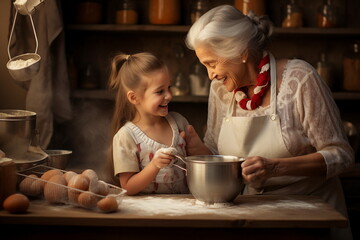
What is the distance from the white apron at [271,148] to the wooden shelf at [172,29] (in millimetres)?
1105

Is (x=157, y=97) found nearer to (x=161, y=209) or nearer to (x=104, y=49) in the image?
(x=161, y=209)

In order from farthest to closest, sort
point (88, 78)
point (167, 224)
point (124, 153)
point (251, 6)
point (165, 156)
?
point (88, 78), point (251, 6), point (124, 153), point (165, 156), point (167, 224)

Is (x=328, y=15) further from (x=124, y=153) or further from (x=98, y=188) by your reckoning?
(x=98, y=188)

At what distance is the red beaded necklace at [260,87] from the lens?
6.22ft

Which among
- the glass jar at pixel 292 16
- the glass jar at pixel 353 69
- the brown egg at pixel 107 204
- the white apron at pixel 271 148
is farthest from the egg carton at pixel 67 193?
the glass jar at pixel 353 69

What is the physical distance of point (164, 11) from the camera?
3.04m

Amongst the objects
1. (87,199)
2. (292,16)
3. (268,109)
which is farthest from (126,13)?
(87,199)

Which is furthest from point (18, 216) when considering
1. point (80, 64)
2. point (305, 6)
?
point (305, 6)

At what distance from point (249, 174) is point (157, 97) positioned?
19.2 inches

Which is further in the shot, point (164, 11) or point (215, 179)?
point (164, 11)

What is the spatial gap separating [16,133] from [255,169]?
0.71 m

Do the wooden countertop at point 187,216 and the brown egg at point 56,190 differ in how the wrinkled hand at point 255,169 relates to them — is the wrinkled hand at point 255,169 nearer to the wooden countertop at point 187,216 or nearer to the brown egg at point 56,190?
the wooden countertop at point 187,216

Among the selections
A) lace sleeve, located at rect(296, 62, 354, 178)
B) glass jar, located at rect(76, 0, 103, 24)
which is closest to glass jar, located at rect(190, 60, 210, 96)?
glass jar, located at rect(76, 0, 103, 24)

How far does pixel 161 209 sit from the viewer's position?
142cm
